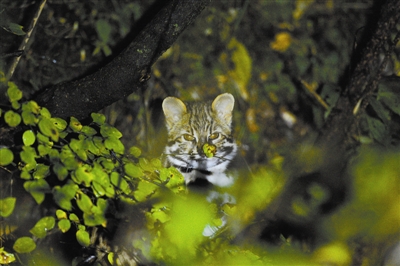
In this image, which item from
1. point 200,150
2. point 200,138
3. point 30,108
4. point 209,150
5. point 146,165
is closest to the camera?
point 30,108

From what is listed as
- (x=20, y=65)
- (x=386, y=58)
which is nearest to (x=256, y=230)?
(x=386, y=58)

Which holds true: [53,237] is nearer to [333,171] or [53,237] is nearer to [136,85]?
[136,85]

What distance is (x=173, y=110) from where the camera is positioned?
339 centimetres

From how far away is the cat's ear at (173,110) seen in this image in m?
3.33

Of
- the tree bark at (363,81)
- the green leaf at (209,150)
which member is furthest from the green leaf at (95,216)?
the tree bark at (363,81)

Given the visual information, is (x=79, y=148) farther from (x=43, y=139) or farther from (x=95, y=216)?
(x=95, y=216)

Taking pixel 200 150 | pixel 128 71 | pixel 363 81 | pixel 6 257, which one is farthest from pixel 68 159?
pixel 363 81

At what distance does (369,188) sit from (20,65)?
10.5 ft

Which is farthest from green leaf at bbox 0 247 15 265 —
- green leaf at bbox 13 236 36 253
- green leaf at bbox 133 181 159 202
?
green leaf at bbox 133 181 159 202

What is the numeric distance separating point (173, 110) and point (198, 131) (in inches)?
9.9

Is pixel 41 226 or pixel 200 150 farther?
pixel 200 150

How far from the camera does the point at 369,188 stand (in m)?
2.46

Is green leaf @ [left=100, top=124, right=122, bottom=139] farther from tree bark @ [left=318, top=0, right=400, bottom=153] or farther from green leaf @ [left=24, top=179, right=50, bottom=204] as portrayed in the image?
tree bark @ [left=318, top=0, right=400, bottom=153]

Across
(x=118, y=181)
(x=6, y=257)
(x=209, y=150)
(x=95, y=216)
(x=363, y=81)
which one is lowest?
(x=6, y=257)
